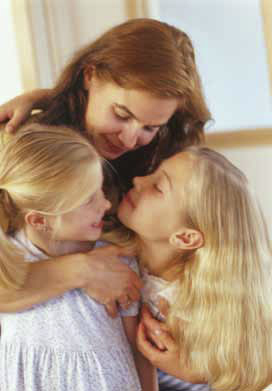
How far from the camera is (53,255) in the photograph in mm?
1142

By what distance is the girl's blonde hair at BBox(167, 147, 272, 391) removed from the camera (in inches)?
42.9

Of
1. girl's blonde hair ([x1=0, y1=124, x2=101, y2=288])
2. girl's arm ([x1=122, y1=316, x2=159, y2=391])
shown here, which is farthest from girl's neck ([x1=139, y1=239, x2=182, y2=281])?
girl's blonde hair ([x1=0, y1=124, x2=101, y2=288])

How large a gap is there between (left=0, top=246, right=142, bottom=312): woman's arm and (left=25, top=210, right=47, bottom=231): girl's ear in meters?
0.08

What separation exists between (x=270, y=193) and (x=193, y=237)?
34cm

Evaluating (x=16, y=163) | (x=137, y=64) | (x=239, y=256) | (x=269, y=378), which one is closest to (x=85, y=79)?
(x=137, y=64)

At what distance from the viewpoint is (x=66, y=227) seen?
108 cm

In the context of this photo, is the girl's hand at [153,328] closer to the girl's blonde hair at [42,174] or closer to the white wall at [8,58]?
the girl's blonde hair at [42,174]

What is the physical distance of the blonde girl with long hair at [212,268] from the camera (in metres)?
1.09

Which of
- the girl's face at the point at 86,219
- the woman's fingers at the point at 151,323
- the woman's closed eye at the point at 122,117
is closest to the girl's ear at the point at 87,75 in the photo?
the woman's closed eye at the point at 122,117

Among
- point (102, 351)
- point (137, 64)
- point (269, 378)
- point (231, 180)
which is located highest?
point (137, 64)

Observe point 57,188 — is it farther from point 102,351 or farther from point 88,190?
point 102,351

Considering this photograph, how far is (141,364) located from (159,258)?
0.82ft

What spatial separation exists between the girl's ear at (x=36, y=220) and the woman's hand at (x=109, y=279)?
11 centimetres

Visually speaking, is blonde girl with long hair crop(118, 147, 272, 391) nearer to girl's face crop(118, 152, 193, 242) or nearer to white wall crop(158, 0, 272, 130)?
girl's face crop(118, 152, 193, 242)
